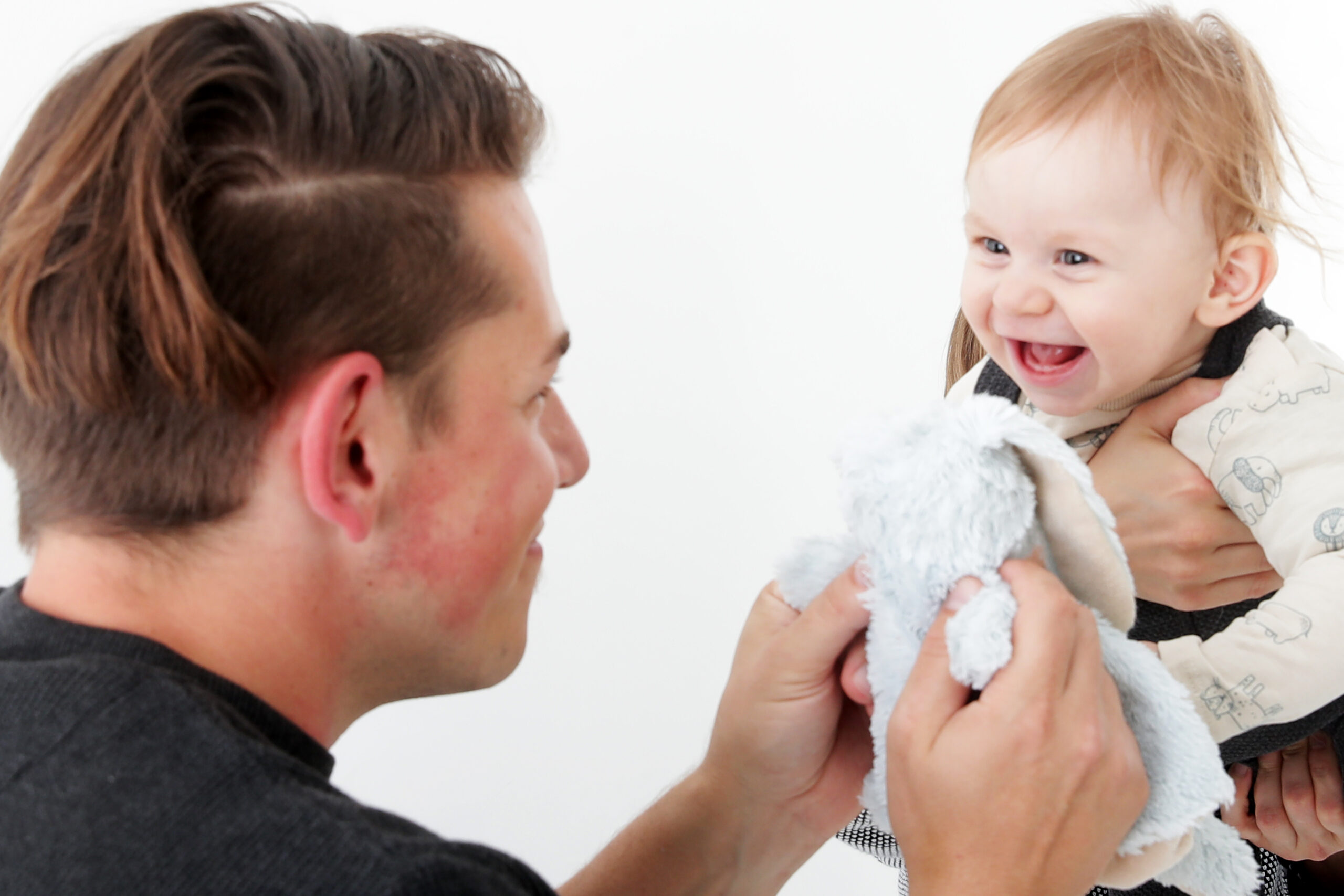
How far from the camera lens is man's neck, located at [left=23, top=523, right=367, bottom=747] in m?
0.91

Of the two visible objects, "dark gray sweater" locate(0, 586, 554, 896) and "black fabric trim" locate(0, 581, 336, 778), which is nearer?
"dark gray sweater" locate(0, 586, 554, 896)

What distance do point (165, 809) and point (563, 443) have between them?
54 centimetres

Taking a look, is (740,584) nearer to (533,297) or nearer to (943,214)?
(943,214)

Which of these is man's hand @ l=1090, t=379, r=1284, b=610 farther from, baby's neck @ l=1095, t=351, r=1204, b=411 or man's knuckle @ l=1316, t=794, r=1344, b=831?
man's knuckle @ l=1316, t=794, r=1344, b=831

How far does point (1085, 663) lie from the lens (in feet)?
2.99

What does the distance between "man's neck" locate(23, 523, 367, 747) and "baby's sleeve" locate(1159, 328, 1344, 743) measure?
0.84 m

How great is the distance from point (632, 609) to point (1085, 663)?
159 cm

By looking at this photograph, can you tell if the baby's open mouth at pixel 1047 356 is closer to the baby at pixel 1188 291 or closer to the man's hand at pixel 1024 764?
the baby at pixel 1188 291

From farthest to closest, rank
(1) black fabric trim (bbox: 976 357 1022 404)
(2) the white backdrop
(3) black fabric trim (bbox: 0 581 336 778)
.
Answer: (2) the white backdrop, (1) black fabric trim (bbox: 976 357 1022 404), (3) black fabric trim (bbox: 0 581 336 778)

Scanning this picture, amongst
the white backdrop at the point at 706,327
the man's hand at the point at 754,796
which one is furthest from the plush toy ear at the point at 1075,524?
the white backdrop at the point at 706,327

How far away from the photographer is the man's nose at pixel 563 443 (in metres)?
1.17

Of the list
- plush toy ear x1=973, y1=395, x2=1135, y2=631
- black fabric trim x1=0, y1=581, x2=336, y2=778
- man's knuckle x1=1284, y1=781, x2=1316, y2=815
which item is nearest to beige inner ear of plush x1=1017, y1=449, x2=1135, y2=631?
plush toy ear x1=973, y1=395, x2=1135, y2=631

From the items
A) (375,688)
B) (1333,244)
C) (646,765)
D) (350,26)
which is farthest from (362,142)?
(1333,244)

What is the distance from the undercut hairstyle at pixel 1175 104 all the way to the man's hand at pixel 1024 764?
531 millimetres
